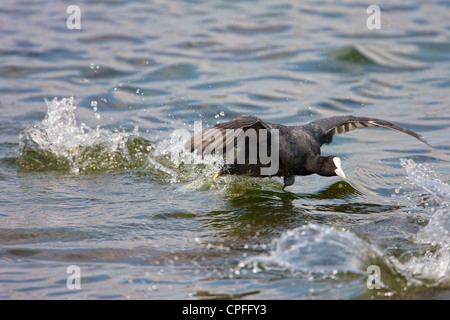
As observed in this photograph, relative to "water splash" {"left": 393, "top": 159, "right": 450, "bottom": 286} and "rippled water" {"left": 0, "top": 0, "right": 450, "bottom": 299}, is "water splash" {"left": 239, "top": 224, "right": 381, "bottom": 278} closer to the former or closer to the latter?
"rippled water" {"left": 0, "top": 0, "right": 450, "bottom": 299}

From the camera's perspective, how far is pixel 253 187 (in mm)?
5164

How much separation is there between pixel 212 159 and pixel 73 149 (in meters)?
1.37

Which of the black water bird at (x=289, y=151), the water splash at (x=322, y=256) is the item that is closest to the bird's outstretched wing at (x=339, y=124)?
the black water bird at (x=289, y=151)

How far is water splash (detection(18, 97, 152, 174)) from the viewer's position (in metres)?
5.42

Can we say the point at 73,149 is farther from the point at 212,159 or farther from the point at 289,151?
the point at 289,151

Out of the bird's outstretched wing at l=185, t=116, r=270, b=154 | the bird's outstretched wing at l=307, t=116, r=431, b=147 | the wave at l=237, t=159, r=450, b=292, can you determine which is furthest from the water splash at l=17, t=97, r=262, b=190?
the wave at l=237, t=159, r=450, b=292

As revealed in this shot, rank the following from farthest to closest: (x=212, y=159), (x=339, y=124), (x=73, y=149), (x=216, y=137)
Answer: (x=73, y=149)
(x=212, y=159)
(x=339, y=124)
(x=216, y=137)

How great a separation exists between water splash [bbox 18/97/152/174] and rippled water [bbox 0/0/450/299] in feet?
0.06

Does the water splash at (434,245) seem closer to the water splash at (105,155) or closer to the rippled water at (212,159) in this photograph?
the rippled water at (212,159)

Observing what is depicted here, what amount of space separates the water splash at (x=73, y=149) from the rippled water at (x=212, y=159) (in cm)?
2

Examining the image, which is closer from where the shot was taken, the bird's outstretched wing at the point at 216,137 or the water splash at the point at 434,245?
the water splash at the point at 434,245

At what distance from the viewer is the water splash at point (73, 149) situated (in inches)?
213

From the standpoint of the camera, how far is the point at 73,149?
5543 millimetres

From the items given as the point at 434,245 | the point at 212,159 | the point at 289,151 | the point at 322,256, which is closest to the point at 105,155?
the point at 212,159
